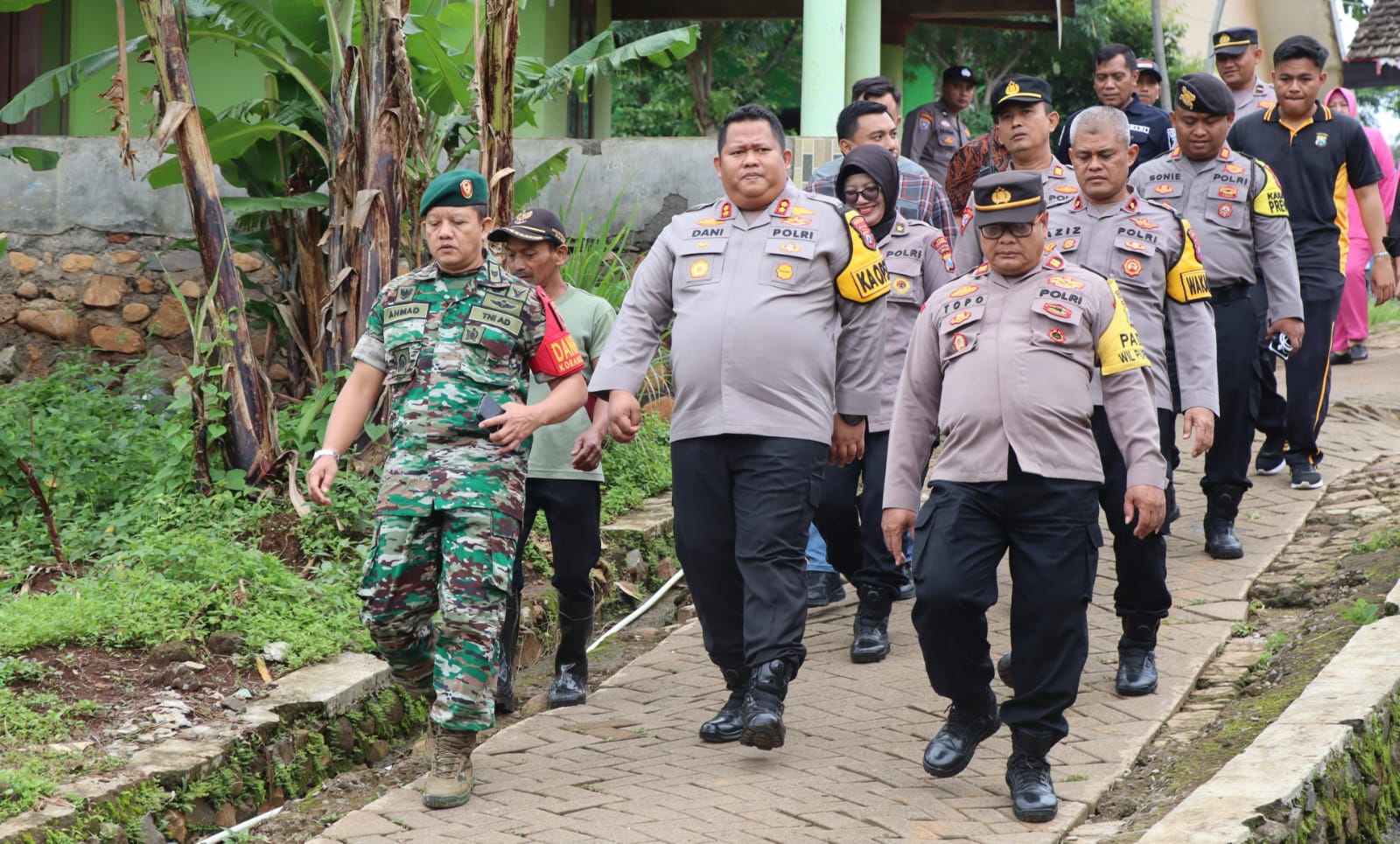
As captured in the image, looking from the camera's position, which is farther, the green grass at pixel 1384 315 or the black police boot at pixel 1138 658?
the green grass at pixel 1384 315

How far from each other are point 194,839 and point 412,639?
0.84 metres

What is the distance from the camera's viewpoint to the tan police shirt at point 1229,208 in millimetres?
6695

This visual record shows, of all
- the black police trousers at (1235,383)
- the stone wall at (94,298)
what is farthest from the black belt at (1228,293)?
the stone wall at (94,298)

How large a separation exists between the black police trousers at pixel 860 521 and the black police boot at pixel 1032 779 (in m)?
1.50

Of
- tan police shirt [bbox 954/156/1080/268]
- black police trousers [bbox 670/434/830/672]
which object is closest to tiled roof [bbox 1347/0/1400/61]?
tan police shirt [bbox 954/156/1080/268]

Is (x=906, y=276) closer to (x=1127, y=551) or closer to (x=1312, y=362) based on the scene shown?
(x=1127, y=551)

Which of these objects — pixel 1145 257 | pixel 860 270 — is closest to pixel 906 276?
pixel 1145 257

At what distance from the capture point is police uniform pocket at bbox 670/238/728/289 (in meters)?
4.96

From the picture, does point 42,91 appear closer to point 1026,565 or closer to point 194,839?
point 194,839

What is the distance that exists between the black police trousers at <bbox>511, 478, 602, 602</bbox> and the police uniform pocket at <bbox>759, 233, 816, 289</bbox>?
1110 millimetres

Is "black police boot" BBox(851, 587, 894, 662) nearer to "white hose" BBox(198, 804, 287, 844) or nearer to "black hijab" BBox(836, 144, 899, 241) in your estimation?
"black hijab" BBox(836, 144, 899, 241)

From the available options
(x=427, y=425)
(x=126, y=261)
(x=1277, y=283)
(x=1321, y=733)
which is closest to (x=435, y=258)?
(x=427, y=425)

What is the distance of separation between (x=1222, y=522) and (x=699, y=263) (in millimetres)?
3277

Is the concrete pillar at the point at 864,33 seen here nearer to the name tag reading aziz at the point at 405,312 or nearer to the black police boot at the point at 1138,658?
the black police boot at the point at 1138,658
